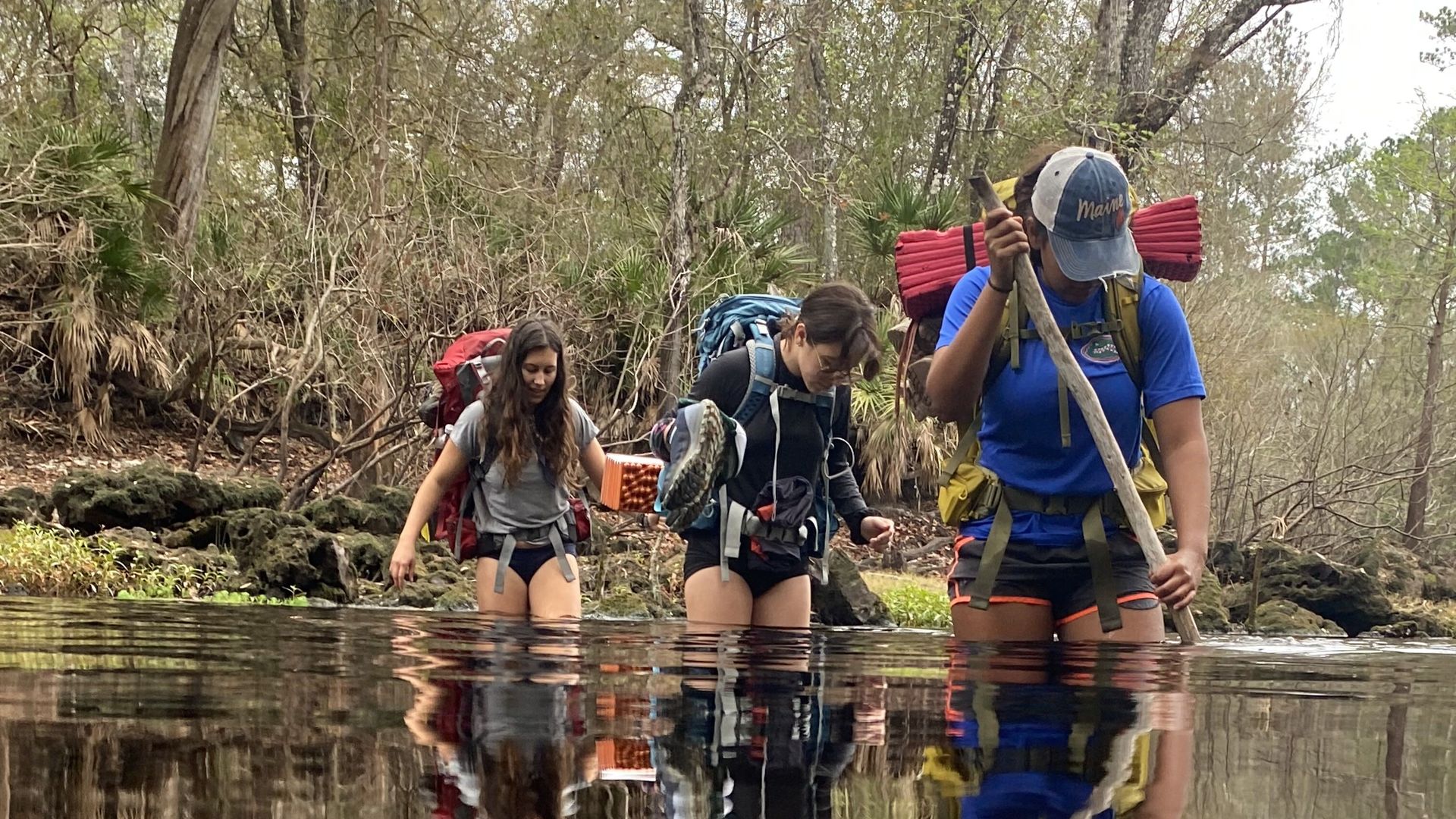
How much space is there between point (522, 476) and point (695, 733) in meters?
4.54

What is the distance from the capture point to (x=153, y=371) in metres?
18.2

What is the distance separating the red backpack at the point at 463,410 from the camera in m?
7.02

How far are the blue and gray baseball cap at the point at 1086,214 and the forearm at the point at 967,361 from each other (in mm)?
248

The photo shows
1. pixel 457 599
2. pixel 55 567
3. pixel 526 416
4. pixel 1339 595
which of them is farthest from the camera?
pixel 1339 595

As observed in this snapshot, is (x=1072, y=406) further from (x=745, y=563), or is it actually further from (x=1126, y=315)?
(x=745, y=563)

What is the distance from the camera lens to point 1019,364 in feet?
13.2

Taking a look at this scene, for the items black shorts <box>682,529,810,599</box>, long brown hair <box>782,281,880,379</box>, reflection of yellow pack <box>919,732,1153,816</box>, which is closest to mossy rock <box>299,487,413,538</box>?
black shorts <box>682,529,810,599</box>

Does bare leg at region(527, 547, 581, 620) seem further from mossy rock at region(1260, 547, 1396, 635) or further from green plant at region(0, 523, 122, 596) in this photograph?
mossy rock at region(1260, 547, 1396, 635)

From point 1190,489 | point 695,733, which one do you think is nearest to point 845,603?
point 1190,489

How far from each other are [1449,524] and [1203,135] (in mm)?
9022

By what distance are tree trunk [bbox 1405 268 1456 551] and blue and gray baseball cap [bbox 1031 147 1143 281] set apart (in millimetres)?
18114

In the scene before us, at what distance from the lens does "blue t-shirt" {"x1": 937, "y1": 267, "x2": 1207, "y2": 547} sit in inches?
157

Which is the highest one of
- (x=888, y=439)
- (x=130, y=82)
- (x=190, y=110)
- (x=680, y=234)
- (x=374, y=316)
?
(x=130, y=82)

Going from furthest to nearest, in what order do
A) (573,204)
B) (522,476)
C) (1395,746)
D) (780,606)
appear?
(573,204)
(522,476)
(780,606)
(1395,746)
